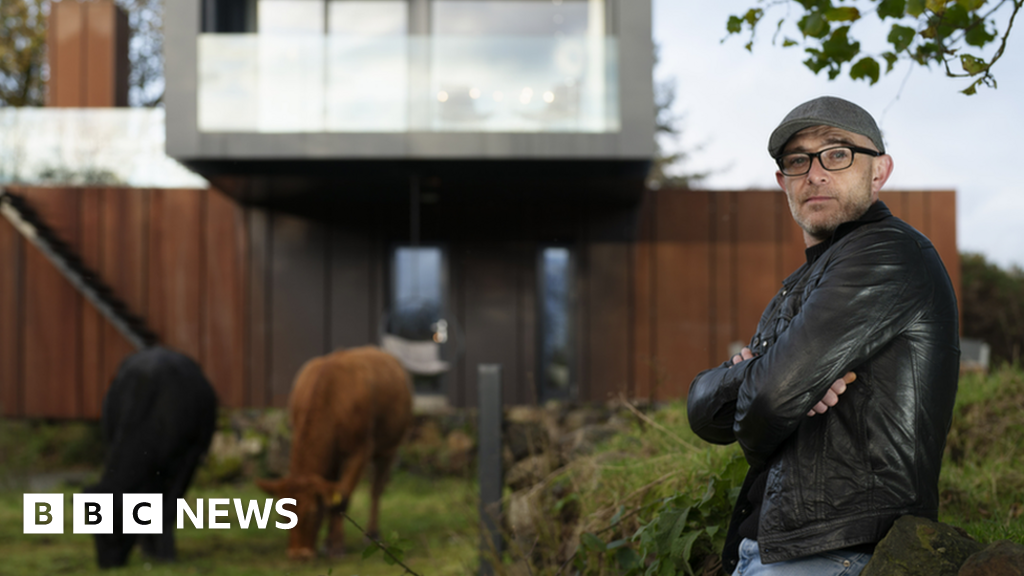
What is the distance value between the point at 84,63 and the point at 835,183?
51.4 feet

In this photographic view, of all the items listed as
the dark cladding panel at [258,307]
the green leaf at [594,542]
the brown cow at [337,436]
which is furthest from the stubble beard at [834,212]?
the dark cladding panel at [258,307]

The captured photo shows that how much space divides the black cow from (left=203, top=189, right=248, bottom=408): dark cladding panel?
14.8 ft

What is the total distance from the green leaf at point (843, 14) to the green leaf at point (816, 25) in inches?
1.5

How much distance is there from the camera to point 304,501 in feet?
20.3

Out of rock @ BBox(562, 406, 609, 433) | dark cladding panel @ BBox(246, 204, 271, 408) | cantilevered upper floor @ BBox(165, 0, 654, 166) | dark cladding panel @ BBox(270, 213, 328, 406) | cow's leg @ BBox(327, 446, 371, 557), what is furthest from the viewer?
dark cladding panel @ BBox(270, 213, 328, 406)

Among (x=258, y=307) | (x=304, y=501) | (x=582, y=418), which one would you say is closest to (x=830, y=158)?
(x=304, y=501)

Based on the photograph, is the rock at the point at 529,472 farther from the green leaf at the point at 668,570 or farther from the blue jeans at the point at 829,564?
the blue jeans at the point at 829,564

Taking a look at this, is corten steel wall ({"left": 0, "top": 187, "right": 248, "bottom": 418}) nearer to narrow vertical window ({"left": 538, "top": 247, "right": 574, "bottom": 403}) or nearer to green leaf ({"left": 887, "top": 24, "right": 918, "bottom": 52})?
narrow vertical window ({"left": 538, "top": 247, "right": 574, "bottom": 403})

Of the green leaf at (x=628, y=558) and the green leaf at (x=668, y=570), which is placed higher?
the green leaf at (x=668, y=570)

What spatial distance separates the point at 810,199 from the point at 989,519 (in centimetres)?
187

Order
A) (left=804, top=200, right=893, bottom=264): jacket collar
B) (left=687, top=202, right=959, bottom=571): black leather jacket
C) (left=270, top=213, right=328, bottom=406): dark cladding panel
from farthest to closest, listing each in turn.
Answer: (left=270, top=213, right=328, bottom=406): dark cladding panel → (left=804, top=200, right=893, bottom=264): jacket collar → (left=687, top=202, right=959, bottom=571): black leather jacket

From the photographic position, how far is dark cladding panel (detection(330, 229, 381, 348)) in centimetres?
1151

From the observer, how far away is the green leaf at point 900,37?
3170mm

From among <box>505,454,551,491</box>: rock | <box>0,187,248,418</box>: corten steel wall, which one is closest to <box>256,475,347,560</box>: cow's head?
<box>505,454,551,491</box>: rock
